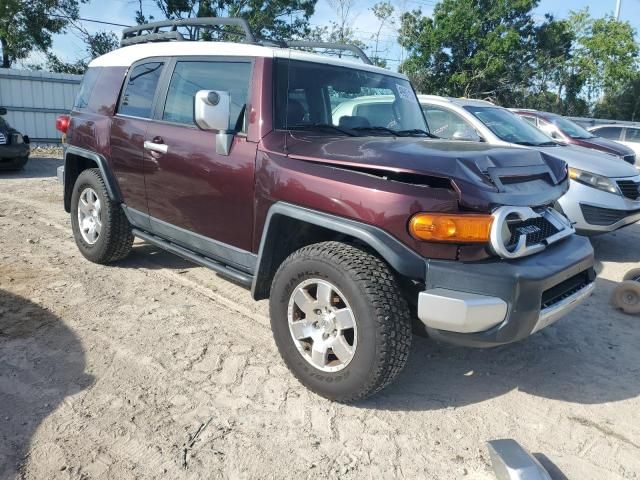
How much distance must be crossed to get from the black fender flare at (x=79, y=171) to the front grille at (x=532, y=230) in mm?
3420

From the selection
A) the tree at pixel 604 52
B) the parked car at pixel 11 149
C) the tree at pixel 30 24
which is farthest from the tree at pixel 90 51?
the tree at pixel 604 52

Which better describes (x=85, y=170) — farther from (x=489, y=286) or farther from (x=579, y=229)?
A: (x=579, y=229)

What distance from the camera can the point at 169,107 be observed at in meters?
4.06

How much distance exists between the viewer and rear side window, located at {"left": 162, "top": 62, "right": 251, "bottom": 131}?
3480 mm

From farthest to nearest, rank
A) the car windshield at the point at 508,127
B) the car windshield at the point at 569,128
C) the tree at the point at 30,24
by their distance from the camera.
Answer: the tree at the point at 30,24 → the car windshield at the point at 569,128 → the car windshield at the point at 508,127

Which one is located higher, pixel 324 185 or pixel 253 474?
pixel 324 185

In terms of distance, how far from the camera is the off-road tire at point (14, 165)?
10.8 m

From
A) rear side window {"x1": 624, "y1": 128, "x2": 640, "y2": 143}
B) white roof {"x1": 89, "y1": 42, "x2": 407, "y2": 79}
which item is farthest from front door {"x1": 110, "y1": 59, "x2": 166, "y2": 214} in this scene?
rear side window {"x1": 624, "y1": 128, "x2": 640, "y2": 143}

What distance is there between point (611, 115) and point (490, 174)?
3944cm

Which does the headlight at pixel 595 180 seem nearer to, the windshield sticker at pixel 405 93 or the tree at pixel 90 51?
the windshield sticker at pixel 405 93

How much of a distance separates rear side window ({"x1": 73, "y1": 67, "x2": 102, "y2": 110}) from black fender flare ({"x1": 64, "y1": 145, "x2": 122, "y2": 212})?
439mm

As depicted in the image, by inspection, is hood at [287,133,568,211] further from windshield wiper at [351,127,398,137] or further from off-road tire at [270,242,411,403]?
off-road tire at [270,242,411,403]

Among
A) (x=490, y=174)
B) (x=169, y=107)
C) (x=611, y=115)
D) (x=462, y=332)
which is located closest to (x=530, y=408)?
(x=462, y=332)

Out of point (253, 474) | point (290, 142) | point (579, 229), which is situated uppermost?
point (290, 142)
